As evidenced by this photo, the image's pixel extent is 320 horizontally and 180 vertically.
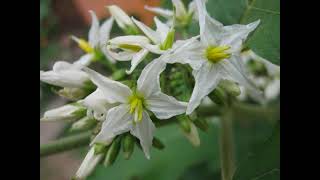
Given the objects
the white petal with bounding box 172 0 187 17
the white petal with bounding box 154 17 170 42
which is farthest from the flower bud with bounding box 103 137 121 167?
the white petal with bounding box 172 0 187 17

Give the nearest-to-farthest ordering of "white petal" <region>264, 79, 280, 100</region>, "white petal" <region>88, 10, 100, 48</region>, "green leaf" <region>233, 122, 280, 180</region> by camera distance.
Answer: "green leaf" <region>233, 122, 280, 180</region>
"white petal" <region>88, 10, 100, 48</region>
"white petal" <region>264, 79, 280, 100</region>

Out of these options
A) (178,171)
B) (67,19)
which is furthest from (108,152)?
(67,19)

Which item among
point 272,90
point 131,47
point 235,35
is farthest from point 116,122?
point 272,90

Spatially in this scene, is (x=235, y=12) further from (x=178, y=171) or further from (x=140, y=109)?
(x=178, y=171)

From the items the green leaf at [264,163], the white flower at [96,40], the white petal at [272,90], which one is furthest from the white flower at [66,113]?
the white petal at [272,90]

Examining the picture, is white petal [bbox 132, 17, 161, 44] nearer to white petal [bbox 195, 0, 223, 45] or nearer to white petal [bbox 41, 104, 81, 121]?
white petal [bbox 195, 0, 223, 45]

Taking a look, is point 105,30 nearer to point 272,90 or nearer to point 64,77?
point 64,77
